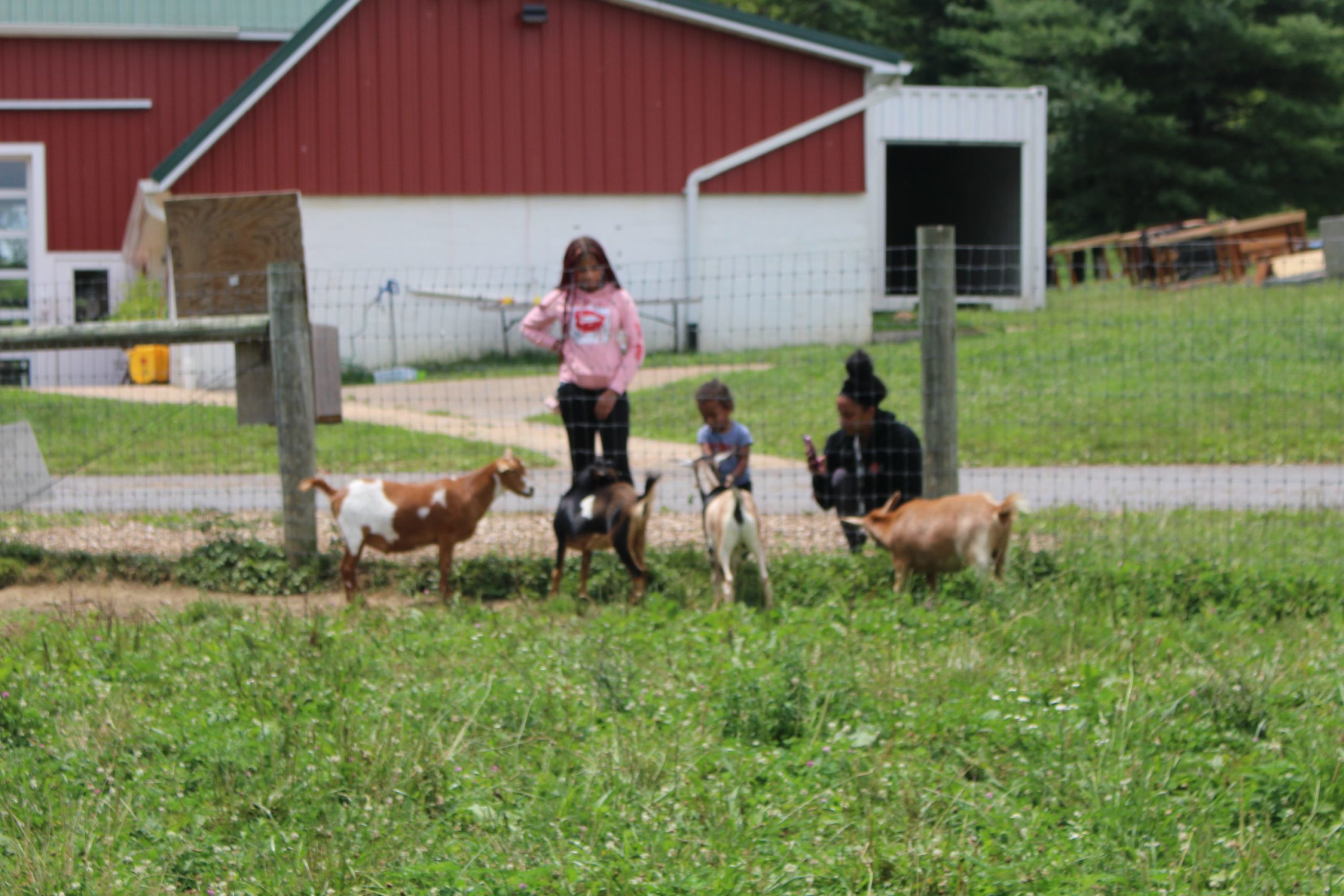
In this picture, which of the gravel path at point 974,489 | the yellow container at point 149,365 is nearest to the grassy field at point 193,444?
the gravel path at point 974,489

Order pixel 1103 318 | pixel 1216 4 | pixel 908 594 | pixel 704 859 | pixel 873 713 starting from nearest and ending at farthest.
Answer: pixel 704 859, pixel 873 713, pixel 908 594, pixel 1103 318, pixel 1216 4

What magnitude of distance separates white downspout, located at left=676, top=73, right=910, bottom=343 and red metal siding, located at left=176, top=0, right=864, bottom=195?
4.9 inches

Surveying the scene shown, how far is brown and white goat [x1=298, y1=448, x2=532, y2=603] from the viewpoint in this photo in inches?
275

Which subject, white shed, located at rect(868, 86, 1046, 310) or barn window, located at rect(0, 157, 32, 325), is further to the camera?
barn window, located at rect(0, 157, 32, 325)

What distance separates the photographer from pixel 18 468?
8.17m

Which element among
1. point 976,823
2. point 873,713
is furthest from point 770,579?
point 976,823

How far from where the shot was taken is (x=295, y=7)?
1053 inches

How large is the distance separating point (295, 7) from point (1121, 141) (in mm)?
20141

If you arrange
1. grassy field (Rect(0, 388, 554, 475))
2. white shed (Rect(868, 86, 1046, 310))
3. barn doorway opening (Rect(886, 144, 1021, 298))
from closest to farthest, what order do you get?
1. grassy field (Rect(0, 388, 554, 475))
2. white shed (Rect(868, 86, 1046, 310))
3. barn doorway opening (Rect(886, 144, 1021, 298))

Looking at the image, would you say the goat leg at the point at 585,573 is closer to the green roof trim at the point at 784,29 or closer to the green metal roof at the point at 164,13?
the green roof trim at the point at 784,29

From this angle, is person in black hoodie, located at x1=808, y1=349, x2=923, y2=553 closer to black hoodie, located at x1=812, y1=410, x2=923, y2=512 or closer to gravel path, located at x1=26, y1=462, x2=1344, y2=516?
black hoodie, located at x1=812, y1=410, x2=923, y2=512

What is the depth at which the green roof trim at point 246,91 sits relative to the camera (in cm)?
1886

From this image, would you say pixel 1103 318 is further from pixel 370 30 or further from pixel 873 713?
pixel 873 713

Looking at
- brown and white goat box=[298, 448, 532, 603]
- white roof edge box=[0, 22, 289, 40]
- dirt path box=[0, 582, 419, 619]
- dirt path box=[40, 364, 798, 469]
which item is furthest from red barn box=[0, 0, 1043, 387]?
brown and white goat box=[298, 448, 532, 603]
